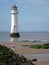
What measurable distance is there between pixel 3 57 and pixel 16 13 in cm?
5148

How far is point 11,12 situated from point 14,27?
3.73 m

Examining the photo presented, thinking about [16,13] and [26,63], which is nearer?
[26,63]

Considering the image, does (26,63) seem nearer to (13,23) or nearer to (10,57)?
(10,57)

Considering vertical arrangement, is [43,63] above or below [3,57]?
below

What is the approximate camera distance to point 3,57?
6285 mm

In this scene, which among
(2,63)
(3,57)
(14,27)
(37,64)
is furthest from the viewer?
(14,27)

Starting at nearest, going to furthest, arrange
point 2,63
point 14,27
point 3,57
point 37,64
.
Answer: point 2,63 → point 3,57 → point 37,64 → point 14,27

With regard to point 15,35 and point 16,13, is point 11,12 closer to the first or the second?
point 16,13

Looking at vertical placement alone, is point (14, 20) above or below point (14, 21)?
above

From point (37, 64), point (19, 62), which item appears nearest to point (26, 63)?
point (19, 62)

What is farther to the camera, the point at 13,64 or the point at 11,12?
the point at 11,12

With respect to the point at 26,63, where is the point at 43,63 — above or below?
below

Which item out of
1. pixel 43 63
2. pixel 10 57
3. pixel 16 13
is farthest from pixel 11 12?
pixel 10 57

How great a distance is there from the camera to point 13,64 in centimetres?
605
